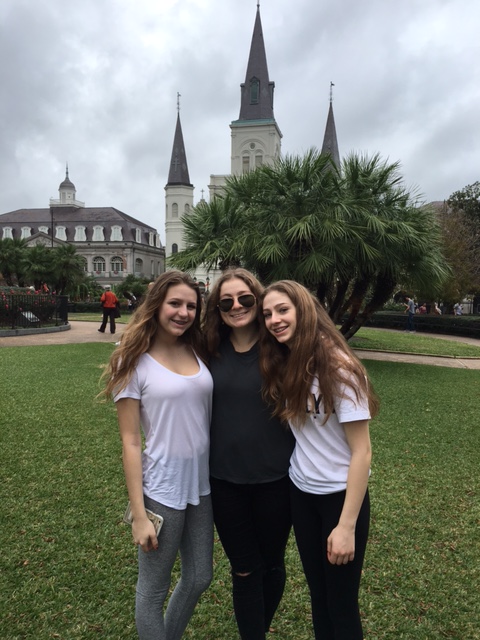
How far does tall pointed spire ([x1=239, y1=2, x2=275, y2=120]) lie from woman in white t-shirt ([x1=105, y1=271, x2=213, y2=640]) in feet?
222

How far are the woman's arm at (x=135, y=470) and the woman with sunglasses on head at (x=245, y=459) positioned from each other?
1.15 ft

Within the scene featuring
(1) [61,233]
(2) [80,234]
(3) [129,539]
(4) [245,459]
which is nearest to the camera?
(4) [245,459]

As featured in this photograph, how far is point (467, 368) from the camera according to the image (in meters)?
12.2

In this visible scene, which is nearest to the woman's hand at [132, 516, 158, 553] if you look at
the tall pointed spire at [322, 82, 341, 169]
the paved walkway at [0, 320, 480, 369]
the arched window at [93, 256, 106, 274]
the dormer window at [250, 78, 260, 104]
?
the paved walkway at [0, 320, 480, 369]

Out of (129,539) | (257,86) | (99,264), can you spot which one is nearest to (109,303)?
(129,539)

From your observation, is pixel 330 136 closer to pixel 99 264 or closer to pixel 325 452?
pixel 99 264

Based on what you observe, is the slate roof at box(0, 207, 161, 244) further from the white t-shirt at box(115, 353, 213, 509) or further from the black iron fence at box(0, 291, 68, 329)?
the white t-shirt at box(115, 353, 213, 509)

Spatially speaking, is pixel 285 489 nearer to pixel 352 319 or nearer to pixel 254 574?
pixel 254 574

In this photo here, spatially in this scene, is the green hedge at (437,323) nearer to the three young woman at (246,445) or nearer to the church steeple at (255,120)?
the three young woman at (246,445)

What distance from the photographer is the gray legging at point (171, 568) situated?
2062mm

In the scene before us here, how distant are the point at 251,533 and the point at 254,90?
6992 cm

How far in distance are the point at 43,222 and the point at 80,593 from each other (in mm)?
86814

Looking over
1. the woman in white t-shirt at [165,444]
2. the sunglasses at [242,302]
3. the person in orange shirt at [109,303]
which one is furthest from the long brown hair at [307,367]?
the person in orange shirt at [109,303]

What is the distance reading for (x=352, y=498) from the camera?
1917 mm
